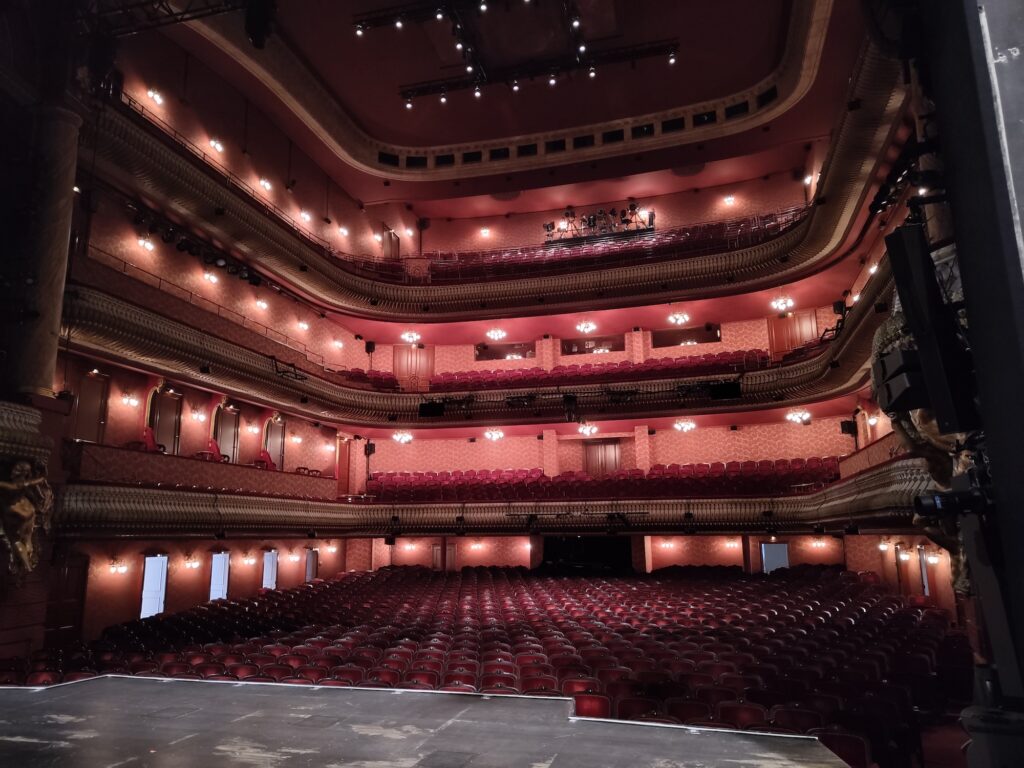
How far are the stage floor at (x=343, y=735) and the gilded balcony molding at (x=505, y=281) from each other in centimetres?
981

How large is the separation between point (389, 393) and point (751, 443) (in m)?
12.4

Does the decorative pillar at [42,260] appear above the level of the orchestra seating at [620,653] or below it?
above

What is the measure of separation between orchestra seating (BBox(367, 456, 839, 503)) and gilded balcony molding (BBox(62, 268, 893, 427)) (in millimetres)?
2086

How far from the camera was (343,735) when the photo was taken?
4277mm

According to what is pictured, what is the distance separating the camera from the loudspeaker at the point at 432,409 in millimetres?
21156

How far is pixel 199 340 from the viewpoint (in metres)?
14.3

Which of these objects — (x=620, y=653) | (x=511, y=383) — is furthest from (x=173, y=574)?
(x=511, y=383)

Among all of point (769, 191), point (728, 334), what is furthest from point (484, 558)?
point (769, 191)

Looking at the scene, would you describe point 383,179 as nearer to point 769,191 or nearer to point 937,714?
point 769,191

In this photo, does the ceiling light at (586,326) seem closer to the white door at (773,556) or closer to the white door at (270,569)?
the white door at (773,556)

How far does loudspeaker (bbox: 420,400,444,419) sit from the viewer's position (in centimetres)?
2116

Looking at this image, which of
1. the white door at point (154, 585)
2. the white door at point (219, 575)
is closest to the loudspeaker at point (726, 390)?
the white door at point (219, 575)

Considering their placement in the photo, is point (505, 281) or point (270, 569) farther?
point (505, 281)

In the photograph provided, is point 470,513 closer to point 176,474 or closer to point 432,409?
point 432,409
